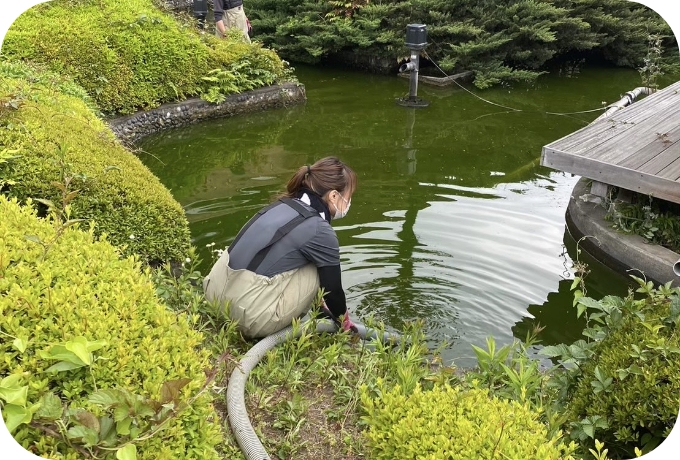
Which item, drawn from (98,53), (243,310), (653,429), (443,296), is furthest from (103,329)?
(98,53)

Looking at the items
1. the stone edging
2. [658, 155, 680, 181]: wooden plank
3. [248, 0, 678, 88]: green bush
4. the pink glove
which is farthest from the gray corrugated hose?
[248, 0, 678, 88]: green bush

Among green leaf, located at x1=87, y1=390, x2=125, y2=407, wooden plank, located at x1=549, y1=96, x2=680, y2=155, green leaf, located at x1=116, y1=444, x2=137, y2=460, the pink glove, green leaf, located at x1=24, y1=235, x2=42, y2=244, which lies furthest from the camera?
wooden plank, located at x1=549, y1=96, x2=680, y2=155

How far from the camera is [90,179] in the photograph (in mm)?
4539

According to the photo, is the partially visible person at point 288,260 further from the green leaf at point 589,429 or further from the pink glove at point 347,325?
the green leaf at point 589,429

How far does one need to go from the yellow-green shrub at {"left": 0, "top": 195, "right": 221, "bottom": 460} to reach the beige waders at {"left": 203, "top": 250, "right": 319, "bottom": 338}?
91 centimetres

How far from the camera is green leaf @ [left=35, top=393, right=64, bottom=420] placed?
1955mm

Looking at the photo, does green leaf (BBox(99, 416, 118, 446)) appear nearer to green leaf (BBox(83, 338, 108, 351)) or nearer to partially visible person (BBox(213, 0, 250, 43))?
green leaf (BBox(83, 338, 108, 351))

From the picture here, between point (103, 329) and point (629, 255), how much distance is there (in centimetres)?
495

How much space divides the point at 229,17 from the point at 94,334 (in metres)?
9.84

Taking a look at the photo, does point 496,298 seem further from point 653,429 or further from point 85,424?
point 85,424

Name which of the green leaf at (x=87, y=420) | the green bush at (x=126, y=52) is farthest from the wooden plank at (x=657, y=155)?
the green bush at (x=126, y=52)

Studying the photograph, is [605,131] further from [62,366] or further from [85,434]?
[85,434]

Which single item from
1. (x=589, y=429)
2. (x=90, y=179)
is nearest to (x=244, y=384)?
(x=589, y=429)

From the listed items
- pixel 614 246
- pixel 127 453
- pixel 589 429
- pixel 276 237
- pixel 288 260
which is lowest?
pixel 614 246
